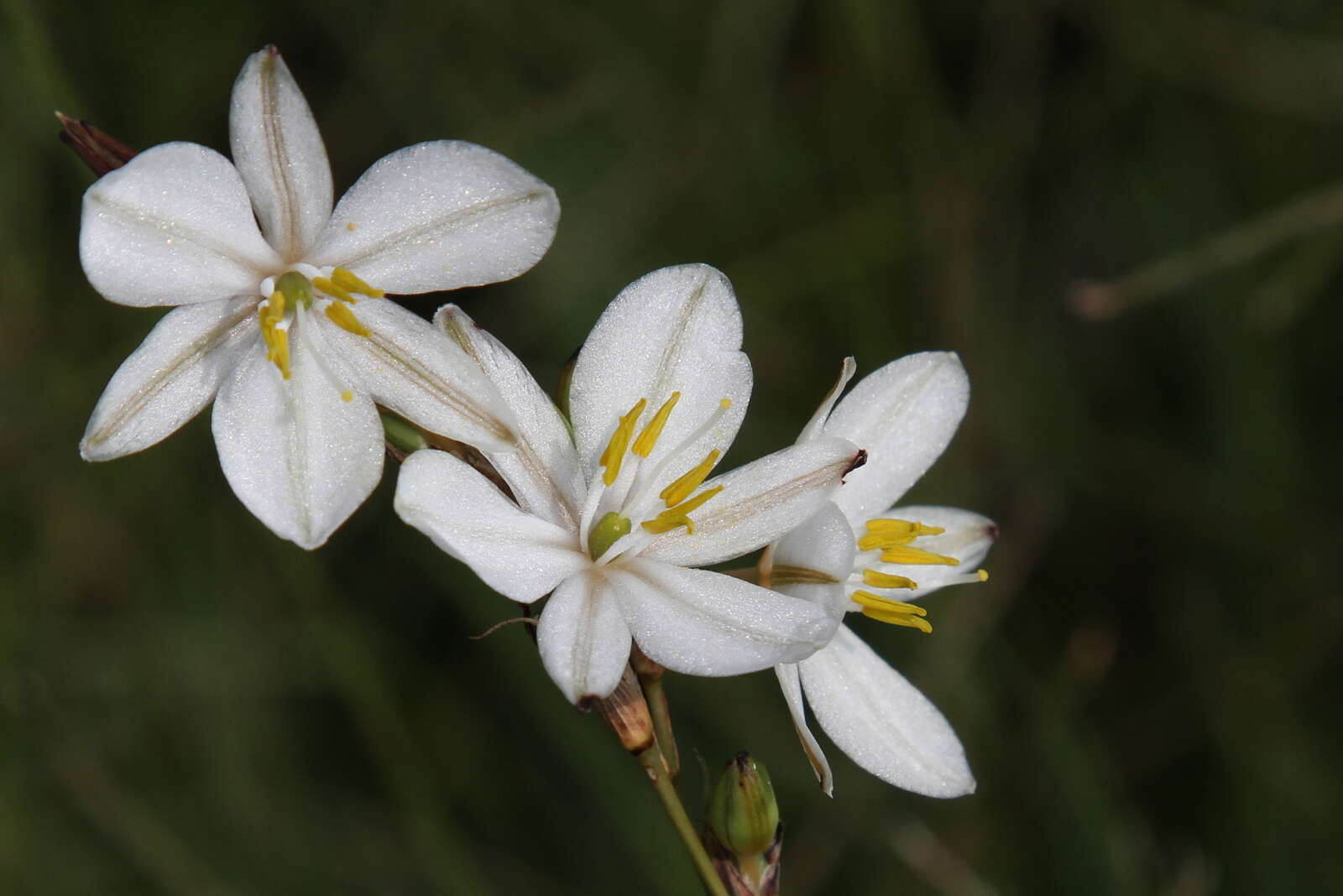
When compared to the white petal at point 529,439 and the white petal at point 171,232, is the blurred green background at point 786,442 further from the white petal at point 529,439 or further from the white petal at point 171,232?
the white petal at point 171,232

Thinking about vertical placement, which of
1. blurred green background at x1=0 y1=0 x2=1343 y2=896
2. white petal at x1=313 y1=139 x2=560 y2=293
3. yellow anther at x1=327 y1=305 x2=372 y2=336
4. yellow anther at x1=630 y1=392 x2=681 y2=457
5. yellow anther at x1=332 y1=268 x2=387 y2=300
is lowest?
blurred green background at x1=0 y1=0 x2=1343 y2=896

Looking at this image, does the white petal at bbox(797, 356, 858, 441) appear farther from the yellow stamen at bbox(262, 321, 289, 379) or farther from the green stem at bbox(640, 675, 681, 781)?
the yellow stamen at bbox(262, 321, 289, 379)

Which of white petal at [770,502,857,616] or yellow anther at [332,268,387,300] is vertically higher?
yellow anther at [332,268,387,300]

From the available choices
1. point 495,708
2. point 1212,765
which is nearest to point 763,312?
point 495,708

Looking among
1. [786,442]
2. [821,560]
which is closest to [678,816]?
[821,560]

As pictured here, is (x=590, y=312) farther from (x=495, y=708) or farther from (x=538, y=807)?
(x=538, y=807)

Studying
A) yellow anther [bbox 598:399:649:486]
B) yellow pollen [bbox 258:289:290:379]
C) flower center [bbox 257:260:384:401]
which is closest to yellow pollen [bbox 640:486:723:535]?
yellow anther [bbox 598:399:649:486]
